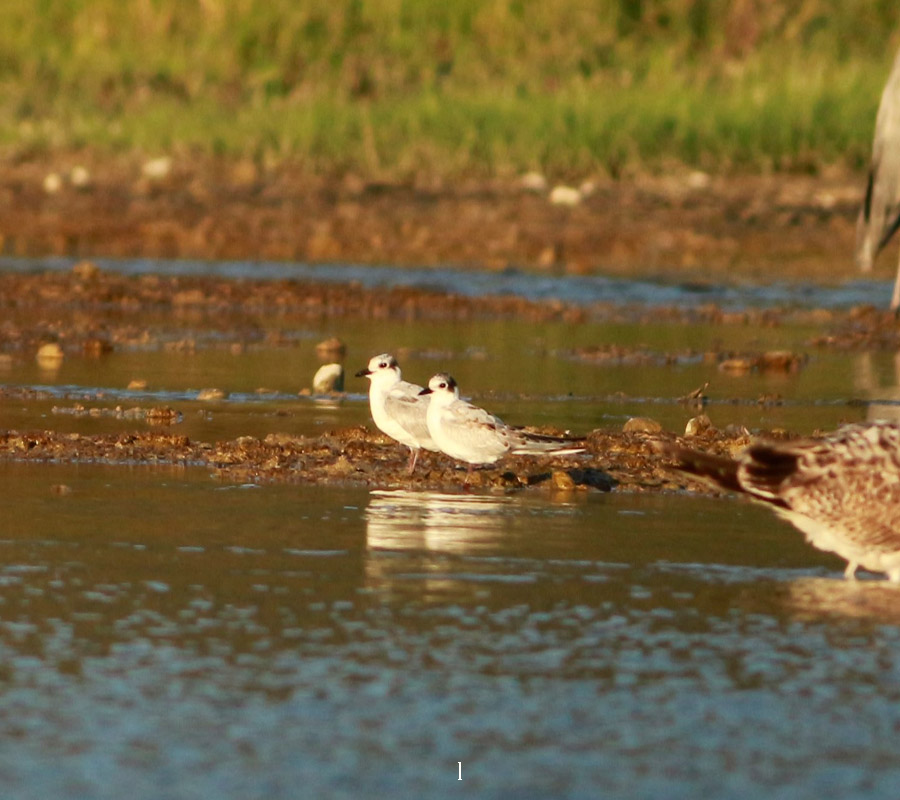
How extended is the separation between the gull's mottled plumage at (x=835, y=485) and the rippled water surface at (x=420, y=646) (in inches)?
6.3

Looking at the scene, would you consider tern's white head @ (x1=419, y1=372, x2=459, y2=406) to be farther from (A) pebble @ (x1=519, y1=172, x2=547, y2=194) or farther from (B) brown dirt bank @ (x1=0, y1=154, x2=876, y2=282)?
(A) pebble @ (x1=519, y1=172, x2=547, y2=194)

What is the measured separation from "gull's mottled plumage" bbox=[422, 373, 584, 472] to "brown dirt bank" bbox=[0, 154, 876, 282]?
1175 cm

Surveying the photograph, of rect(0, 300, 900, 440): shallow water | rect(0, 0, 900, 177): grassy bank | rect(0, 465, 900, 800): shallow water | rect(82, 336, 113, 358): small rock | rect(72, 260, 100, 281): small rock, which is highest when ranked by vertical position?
rect(0, 0, 900, 177): grassy bank

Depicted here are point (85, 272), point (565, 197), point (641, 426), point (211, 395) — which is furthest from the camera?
point (565, 197)

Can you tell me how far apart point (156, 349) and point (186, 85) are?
1442 centimetres

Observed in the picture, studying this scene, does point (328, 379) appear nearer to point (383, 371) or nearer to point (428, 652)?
point (383, 371)

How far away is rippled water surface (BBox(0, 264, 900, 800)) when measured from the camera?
491 centimetres

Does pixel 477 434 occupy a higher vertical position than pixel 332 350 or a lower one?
higher

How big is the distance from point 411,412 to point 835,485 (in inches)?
107

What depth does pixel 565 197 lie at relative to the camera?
22.8 m

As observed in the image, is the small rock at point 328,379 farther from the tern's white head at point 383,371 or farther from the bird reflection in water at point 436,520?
the bird reflection in water at point 436,520

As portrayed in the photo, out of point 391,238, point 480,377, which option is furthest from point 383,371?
point 391,238

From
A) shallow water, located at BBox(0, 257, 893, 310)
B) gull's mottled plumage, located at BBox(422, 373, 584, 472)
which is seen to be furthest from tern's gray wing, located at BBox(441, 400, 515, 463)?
shallow water, located at BBox(0, 257, 893, 310)

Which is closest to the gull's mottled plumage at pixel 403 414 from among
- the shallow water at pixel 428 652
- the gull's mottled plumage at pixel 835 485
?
the shallow water at pixel 428 652
